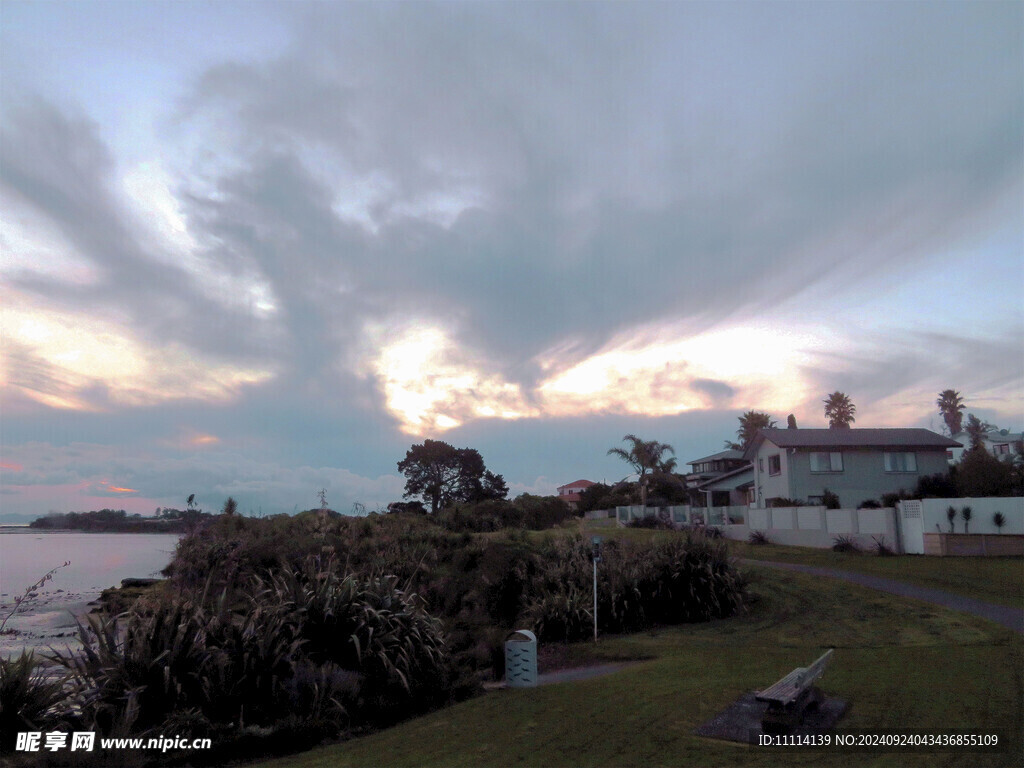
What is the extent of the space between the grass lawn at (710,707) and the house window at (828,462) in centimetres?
2396

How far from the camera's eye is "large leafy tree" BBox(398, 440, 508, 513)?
55.2m

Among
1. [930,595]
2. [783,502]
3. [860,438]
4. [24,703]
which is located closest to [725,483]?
[860,438]

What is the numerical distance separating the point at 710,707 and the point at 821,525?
23285 millimetres

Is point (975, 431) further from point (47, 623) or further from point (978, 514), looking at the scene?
point (47, 623)

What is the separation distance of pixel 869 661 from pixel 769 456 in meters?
30.2

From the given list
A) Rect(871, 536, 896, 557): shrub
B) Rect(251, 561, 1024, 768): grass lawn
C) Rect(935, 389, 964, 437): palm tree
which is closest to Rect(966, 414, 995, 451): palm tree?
Rect(935, 389, 964, 437): palm tree

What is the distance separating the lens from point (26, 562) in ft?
74.4

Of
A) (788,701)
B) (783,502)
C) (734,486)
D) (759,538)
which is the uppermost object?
(734,486)

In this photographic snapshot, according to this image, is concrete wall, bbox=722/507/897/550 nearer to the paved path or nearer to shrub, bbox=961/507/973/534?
shrub, bbox=961/507/973/534

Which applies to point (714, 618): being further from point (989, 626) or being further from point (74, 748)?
point (74, 748)

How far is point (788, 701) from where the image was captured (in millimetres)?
6008

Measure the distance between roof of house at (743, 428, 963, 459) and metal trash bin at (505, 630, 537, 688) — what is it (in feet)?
95.1

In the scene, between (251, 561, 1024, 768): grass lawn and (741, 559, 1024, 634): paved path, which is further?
(741, 559, 1024, 634): paved path

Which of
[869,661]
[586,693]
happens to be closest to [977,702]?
[869,661]
